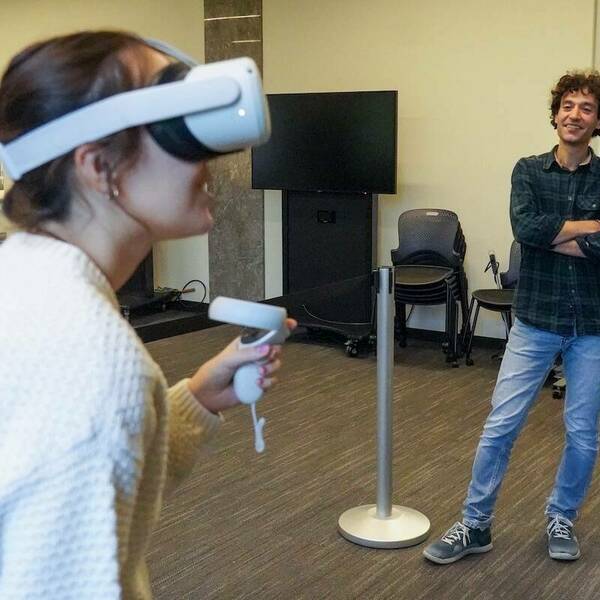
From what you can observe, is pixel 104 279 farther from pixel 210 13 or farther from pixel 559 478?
pixel 210 13

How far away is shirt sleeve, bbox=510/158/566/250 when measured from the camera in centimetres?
257

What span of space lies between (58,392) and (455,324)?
4665 mm

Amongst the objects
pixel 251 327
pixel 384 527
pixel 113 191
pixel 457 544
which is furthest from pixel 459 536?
pixel 113 191

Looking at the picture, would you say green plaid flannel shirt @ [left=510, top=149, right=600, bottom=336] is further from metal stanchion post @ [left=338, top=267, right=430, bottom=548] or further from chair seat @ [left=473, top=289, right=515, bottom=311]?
chair seat @ [left=473, top=289, right=515, bottom=311]

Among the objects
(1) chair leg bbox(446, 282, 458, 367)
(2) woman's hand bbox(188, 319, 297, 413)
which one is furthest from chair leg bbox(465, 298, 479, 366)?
(2) woman's hand bbox(188, 319, 297, 413)

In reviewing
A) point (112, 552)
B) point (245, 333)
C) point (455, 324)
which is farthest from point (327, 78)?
point (112, 552)

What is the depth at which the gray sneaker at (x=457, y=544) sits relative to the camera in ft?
8.77

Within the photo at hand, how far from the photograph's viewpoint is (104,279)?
74cm

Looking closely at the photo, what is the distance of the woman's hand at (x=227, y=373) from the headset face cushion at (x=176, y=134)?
0.24 meters

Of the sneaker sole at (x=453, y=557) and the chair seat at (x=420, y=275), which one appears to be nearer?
the sneaker sole at (x=453, y=557)

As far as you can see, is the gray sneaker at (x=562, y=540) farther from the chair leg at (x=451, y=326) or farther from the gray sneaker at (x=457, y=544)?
the chair leg at (x=451, y=326)

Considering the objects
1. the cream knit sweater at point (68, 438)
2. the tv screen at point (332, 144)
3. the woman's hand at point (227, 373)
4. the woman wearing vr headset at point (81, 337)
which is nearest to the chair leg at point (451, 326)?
the tv screen at point (332, 144)

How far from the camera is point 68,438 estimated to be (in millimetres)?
636

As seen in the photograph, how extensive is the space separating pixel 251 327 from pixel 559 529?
2.18 meters
